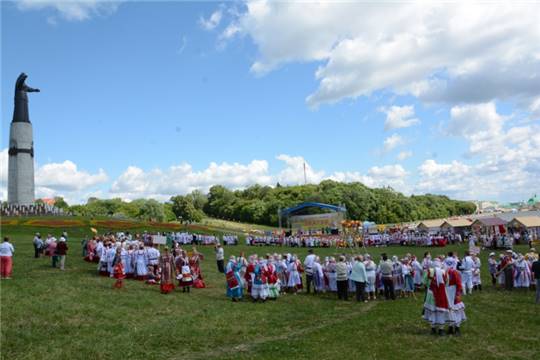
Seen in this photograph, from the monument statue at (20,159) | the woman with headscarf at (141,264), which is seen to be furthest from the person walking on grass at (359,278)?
the monument statue at (20,159)

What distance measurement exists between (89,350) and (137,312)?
14.0 ft

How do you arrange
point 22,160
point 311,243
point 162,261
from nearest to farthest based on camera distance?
point 162,261, point 311,243, point 22,160

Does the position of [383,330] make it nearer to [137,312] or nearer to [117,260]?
[137,312]

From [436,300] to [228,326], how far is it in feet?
19.2

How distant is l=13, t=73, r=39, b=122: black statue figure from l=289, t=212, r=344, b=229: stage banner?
38323 mm

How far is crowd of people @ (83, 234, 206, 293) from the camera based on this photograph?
19.3 metres

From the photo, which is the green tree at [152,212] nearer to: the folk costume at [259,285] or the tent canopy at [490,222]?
the tent canopy at [490,222]

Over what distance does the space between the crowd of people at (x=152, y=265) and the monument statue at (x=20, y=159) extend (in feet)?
132

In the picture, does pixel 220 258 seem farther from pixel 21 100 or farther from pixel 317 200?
pixel 317 200

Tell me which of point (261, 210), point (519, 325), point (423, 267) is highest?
point (261, 210)

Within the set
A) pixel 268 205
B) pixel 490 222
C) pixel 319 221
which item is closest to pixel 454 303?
pixel 490 222

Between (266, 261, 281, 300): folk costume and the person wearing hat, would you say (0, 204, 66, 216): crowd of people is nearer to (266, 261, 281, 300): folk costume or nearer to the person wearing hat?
the person wearing hat

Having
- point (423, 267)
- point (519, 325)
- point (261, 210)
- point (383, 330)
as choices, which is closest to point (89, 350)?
point (383, 330)

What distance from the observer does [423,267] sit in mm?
20375
